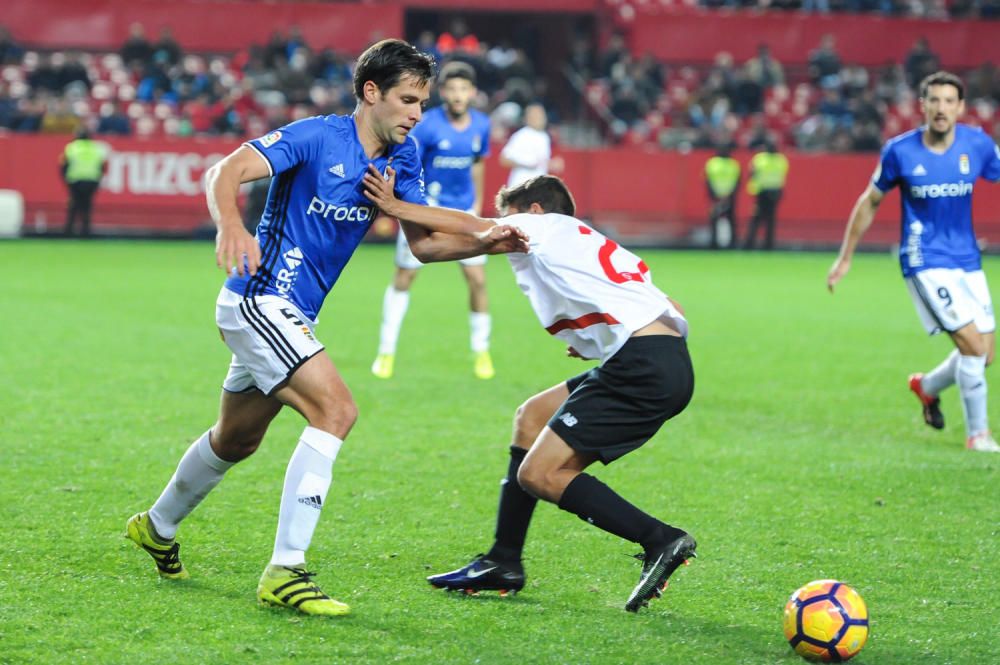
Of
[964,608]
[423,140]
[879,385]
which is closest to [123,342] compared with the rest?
[423,140]

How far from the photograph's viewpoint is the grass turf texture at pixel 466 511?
4.70m

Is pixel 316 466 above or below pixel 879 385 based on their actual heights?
above

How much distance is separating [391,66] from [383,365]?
6.31m

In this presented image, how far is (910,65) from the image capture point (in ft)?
109

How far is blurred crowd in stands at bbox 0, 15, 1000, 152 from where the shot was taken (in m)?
28.1

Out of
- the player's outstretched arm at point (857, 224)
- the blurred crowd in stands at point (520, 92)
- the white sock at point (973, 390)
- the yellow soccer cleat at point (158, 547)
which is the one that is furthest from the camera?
the blurred crowd in stands at point (520, 92)

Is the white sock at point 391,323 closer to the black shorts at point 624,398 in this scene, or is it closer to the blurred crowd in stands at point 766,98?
the black shorts at point 624,398

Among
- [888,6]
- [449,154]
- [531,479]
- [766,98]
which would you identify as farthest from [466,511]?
[888,6]

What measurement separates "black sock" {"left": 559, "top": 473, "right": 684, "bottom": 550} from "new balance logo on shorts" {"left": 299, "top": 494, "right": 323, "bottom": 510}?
2.92 ft

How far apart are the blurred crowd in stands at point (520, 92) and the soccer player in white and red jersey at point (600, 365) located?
22416mm

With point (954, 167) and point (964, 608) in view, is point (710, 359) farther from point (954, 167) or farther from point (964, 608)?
point (964, 608)

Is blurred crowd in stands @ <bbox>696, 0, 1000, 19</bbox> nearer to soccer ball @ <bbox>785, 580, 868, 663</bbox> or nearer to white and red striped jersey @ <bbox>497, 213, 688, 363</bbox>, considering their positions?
white and red striped jersey @ <bbox>497, 213, 688, 363</bbox>

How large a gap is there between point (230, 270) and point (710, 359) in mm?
8536

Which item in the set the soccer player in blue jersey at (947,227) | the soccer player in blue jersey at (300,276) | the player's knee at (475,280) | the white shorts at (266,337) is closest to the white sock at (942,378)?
the soccer player in blue jersey at (947,227)
